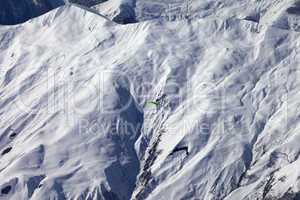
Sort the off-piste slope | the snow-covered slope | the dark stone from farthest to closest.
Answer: the snow-covered slope, the dark stone, the off-piste slope

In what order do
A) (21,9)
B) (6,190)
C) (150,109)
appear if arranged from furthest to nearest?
(21,9)
(150,109)
(6,190)

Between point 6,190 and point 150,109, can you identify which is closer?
point 6,190

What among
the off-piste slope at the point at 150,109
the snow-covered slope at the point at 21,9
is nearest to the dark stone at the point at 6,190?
the off-piste slope at the point at 150,109

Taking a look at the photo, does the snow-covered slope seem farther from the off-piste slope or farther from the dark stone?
the dark stone

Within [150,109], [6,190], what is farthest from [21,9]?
[6,190]

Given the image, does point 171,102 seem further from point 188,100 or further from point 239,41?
point 239,41

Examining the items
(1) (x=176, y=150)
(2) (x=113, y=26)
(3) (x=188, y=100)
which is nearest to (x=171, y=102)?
(3) (x=188, y=100)

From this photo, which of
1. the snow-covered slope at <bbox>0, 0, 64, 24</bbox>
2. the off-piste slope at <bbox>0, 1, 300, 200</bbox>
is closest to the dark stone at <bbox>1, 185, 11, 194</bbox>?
the off-piste slope at <bbox>0, 1, 300, 200</bbox>

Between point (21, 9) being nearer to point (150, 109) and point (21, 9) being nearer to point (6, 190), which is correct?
point (150, 109)
